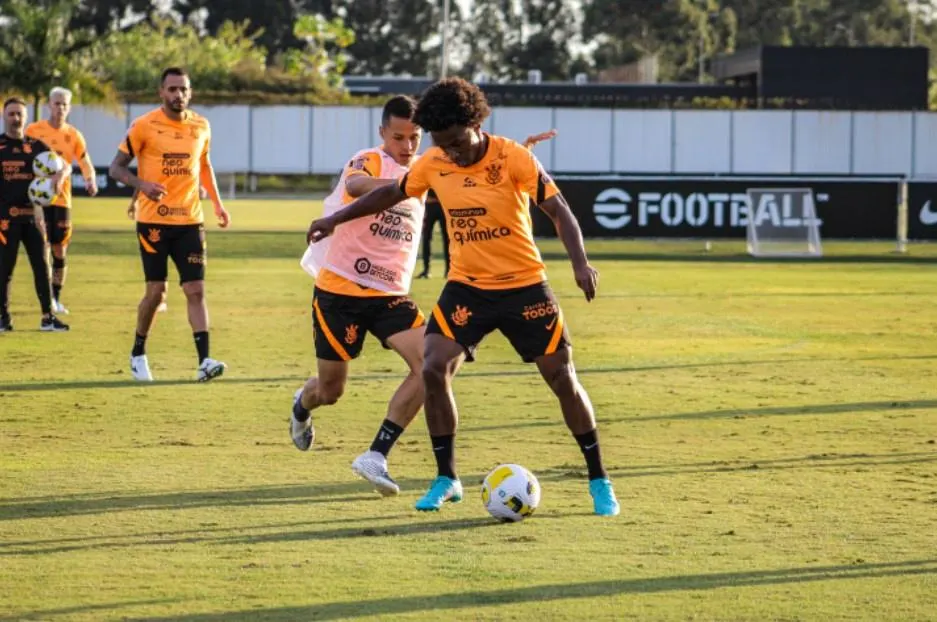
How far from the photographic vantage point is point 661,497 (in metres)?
8.88

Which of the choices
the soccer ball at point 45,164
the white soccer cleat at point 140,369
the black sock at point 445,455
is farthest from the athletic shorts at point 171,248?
the black sock at point 445,455

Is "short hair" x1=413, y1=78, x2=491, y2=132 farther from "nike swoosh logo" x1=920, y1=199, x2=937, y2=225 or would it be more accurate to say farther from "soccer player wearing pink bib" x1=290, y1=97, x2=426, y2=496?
"nike swoosh logo" x1=920, y1=199, x2=937, y2=225

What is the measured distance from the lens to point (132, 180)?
43.1 feet

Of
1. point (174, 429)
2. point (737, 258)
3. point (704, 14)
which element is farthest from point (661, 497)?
point (704, 14)

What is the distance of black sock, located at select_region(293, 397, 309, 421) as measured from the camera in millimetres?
9977

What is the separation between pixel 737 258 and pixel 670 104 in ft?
116

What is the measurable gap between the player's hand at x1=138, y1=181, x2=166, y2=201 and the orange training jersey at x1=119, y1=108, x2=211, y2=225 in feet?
1.73

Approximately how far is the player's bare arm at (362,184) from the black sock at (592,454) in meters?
1.57

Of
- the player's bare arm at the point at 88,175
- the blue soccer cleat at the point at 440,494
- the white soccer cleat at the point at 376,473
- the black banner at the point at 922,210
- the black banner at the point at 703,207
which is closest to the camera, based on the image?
the blue soccer cleat at the point at 440,494

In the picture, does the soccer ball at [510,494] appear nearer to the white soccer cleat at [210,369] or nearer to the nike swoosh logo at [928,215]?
the white soccer cleat at [210,369]

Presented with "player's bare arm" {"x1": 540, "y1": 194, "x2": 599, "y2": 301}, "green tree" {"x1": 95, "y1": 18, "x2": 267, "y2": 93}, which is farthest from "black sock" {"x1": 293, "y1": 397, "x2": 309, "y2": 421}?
"green tree" {"x1": 95, "y1": 18, "x2": 267, "y2": 93}

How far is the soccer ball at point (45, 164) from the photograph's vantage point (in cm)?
1750

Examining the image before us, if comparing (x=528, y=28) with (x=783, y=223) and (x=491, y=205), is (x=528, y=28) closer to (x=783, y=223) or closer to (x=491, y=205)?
(x=783, y=223)

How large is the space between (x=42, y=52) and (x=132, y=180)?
44.9 m
